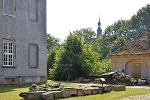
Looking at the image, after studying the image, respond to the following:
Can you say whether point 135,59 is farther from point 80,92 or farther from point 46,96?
point 46,96

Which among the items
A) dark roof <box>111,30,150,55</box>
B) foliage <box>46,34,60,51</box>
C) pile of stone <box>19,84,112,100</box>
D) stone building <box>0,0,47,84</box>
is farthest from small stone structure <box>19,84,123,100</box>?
foliage <box>46,34,60,51</box>

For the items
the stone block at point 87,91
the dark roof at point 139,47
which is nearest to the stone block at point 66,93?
the stone block at point 87,91

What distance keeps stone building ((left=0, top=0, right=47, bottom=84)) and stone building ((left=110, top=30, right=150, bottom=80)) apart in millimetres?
9524

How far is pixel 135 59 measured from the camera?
29969 mm

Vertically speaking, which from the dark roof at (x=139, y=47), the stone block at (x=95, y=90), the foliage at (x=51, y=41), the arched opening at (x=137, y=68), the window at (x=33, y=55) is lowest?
the stone block at (x=95, y=90)

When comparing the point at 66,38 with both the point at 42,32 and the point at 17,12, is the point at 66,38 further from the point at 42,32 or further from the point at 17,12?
the point at 17,12

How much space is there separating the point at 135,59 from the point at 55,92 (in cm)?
1792

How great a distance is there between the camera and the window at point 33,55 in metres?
24.9

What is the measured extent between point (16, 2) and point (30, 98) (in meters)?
13.0

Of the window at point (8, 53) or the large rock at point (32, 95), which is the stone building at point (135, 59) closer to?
the window at point (8, 53)

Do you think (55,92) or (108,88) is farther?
(108,88)

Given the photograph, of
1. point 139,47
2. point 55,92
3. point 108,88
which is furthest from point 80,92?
point 139,47

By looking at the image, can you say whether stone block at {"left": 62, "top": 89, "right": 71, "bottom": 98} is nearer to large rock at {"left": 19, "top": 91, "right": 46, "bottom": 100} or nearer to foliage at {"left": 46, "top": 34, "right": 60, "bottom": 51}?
large rock at {"left": 19, "top": 91, "right": 46, "bottom": 100}

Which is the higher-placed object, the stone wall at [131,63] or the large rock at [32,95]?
the stone wall at [131,63]
